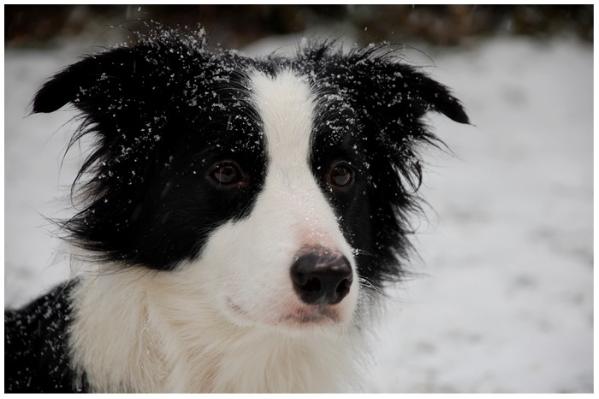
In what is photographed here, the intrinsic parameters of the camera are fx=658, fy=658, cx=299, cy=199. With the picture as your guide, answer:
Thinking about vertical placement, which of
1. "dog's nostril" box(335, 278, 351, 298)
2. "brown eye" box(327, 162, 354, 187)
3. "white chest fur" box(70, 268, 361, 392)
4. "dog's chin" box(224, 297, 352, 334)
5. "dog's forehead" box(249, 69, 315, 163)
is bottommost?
"white chest fur" box(70, 268, 361, 392)

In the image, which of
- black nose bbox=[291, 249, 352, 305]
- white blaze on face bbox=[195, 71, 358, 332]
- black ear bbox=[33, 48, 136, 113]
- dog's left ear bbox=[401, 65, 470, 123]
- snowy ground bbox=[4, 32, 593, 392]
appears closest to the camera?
black nose bbox=[291, 249, 352, 305]

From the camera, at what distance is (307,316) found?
84.3 inches

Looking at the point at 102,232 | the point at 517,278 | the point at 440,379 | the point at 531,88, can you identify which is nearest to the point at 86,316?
the point at 102,232

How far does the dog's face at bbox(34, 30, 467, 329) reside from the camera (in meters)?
2.19

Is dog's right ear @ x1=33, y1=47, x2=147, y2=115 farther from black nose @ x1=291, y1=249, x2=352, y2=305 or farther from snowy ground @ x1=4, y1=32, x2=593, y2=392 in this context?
black nose @ x1=291, y1=249, x2=352, y2=305

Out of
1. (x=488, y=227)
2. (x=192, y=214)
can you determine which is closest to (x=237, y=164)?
(x=192, y=214)

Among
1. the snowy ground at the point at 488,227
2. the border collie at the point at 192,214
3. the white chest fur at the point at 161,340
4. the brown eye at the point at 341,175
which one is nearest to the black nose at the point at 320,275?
the border collie at the point at 192,214

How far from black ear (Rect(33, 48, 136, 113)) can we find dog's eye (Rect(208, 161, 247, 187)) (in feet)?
1.62

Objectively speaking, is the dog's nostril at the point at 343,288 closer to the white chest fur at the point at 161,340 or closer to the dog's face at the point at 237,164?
the dog's face at the point at 237,164

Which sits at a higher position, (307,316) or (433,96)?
(433,96)

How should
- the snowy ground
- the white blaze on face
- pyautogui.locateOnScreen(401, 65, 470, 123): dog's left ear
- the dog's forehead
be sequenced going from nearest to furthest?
the white blaze on face
the dog's forehead
pyautogui.locateOnScreen(401, 65, 470, 123): dog's left ear
the snowy ground

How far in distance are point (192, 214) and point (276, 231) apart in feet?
1.34

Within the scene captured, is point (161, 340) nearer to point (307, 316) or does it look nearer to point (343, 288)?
point (307, 316)

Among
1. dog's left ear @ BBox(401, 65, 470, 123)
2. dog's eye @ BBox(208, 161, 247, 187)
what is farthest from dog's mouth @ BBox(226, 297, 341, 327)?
dog's left ear @ BBox(401, 65, 470, 123)
